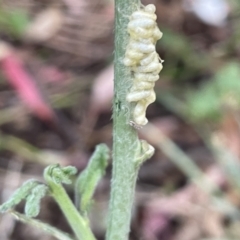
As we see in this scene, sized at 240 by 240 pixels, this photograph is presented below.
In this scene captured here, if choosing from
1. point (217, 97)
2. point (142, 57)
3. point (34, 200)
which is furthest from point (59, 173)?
point (217, 97)

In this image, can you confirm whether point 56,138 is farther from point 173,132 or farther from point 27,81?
point 173,132

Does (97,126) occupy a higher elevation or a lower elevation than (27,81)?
lower

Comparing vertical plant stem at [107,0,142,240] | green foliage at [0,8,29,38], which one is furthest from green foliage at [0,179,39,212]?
green foliage at [0,8,29,38]

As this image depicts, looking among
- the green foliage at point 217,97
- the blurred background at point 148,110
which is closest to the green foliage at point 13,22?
the blurred background at point 148,110

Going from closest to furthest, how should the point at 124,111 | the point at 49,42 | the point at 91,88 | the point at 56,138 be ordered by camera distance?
1. the point at 124,111
2. the point at 56,138
3. the point at 91,88
4. the point at 49,42

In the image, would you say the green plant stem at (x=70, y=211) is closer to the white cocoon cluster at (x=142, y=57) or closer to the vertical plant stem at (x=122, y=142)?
the vertical plant stem at (x=122, y=142)

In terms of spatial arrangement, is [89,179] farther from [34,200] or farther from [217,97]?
[217,97]

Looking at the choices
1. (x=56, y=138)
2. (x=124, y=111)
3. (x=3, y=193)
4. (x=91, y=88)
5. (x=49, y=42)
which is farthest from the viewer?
(x=49, y=42)

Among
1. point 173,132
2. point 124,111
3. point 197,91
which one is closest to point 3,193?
point 173,132
